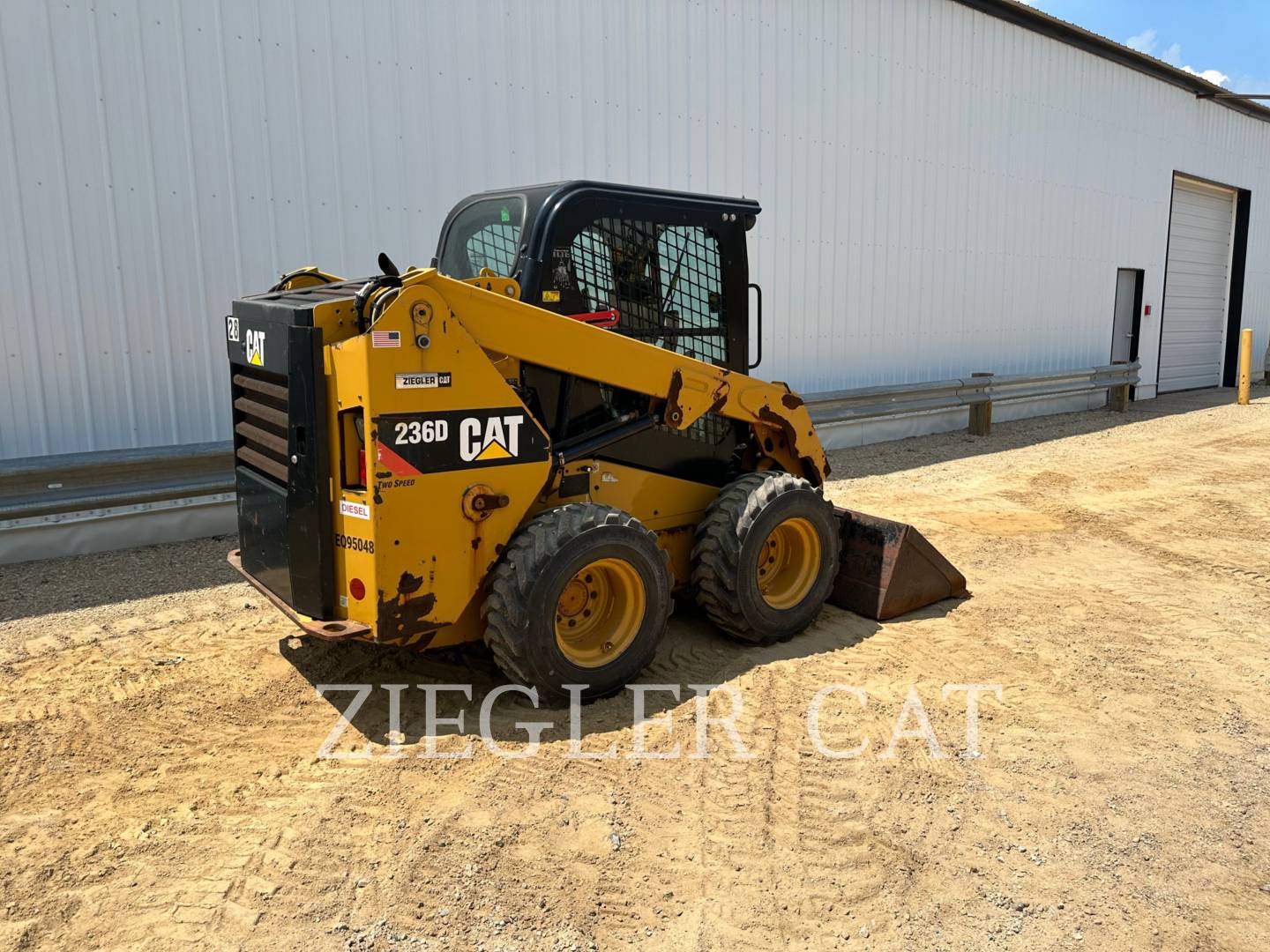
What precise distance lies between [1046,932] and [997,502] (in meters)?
6.60

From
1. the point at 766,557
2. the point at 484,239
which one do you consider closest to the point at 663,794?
the point at 766,557

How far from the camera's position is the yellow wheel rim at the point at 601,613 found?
4.51 m

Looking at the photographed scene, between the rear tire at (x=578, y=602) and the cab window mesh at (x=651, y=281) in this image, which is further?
the cab window mesh at (x=651, y=281)

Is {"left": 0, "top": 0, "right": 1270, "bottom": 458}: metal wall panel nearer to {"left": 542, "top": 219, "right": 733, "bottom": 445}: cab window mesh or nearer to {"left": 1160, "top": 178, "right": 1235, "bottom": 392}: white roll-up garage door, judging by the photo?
{"left": 542, "top": 219, "right": 733, "bottom": 445}: cab window mesh

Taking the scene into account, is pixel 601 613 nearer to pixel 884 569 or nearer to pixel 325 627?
pixel 325 627

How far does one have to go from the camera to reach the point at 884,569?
18.8 ft

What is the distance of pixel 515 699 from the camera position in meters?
4.52

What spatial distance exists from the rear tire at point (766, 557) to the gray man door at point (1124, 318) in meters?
15.0

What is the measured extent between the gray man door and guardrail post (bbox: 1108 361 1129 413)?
1.55m

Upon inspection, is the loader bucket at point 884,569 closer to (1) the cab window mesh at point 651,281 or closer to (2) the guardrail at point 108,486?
(1) the cab window mesh at point 651,281

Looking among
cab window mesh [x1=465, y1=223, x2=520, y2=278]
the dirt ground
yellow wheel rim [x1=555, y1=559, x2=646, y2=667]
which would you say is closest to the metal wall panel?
the dirt ground

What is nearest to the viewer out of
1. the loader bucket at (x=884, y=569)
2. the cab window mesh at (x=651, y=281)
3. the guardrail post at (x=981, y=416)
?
the cab window mesh at (x=651, y=281)

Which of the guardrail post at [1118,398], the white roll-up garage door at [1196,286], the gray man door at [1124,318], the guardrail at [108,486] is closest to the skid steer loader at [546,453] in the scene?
the guardrail at [108,486]

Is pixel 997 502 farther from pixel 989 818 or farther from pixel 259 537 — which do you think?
pixel 259 537
